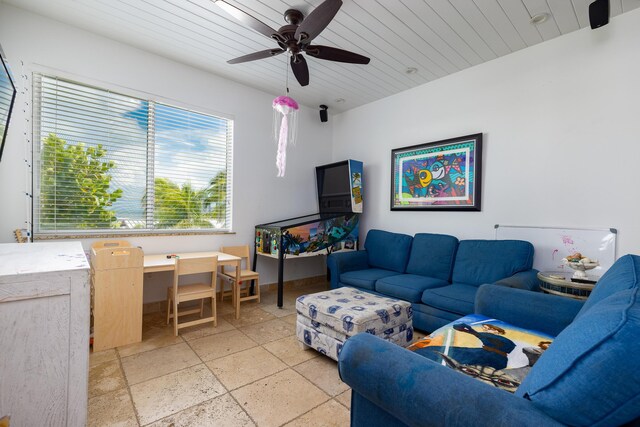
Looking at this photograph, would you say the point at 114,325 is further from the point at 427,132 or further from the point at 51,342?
the point at 427,132

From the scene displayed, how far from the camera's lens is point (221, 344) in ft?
8.11

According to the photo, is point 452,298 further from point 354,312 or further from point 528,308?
point 354,312

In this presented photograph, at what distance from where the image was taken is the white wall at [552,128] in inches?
91.4

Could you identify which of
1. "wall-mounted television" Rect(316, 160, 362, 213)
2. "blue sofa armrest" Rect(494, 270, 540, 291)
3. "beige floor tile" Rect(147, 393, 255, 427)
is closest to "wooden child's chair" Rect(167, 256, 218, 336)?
"beige floor tile" Rect(147, 393, 255, 427)

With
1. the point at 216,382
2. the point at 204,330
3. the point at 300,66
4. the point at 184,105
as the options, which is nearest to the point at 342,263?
the point at 204,330

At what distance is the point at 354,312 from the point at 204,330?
1583mm

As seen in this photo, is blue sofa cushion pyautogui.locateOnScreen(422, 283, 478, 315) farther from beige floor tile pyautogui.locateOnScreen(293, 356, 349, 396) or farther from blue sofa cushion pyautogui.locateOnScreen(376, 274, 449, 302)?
beige floor tile pyautogui.locateOnScreen(293, 356, 349, 396)

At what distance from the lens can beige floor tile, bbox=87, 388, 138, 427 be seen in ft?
5.03

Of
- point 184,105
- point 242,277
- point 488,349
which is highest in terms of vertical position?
point 184,105

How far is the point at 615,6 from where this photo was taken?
2.24m

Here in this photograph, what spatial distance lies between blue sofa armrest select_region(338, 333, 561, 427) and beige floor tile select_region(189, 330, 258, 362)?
1590 millimetres

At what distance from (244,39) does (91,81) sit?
1577 millimetres

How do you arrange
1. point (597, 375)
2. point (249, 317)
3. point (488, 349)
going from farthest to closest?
point (249, 317)
point (488, 349)
point (597, 375)

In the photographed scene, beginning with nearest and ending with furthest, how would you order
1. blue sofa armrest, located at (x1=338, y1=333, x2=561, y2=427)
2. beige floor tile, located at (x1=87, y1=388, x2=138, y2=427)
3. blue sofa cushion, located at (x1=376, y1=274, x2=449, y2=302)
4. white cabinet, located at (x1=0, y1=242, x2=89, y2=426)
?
blue sofa armrest, located at (x1=338, y1=333, x2=561, y2=427) < white cabinet, located at (x1=0, y1=242, x2=89, y2=426) < beige floor tile, located at (x1=87, y1=388, x2=138, y2=427) < blue sofa cushion, located at (x1=376, y1=274, x2=449, y2=302)
